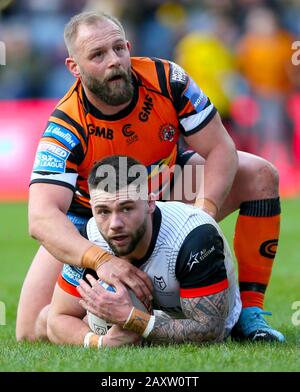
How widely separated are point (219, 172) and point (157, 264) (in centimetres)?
106

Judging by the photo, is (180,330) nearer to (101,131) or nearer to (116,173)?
(116,173)

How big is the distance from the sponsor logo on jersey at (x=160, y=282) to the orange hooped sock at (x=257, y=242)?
121 centimetres

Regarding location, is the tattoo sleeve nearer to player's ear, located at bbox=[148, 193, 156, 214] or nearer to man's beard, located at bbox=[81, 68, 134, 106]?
player's ear, located at bbox=[148, 193, 156, 214]

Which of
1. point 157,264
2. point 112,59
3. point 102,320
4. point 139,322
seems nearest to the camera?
point 139,322

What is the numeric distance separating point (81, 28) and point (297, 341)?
87.3 inches

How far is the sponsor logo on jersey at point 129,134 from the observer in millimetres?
6820

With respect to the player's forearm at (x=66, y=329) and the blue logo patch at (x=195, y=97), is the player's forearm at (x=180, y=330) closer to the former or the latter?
the player's forearm at (x=66, y=329)

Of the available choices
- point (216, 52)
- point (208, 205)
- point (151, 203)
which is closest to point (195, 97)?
point (208, 205)

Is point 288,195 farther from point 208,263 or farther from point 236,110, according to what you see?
point 208,263

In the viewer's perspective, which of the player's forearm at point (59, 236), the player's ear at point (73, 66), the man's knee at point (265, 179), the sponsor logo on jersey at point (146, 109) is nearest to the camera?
the player's forearm at point (59, 236)

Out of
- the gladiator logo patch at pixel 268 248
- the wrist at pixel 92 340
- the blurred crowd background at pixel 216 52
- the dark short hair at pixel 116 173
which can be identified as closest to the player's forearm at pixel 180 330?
the wrist at pixel 92 340

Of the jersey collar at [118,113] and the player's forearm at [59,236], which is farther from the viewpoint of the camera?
the jersey collar at [118,113]

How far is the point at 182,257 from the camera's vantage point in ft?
19.7

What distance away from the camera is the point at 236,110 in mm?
17266
